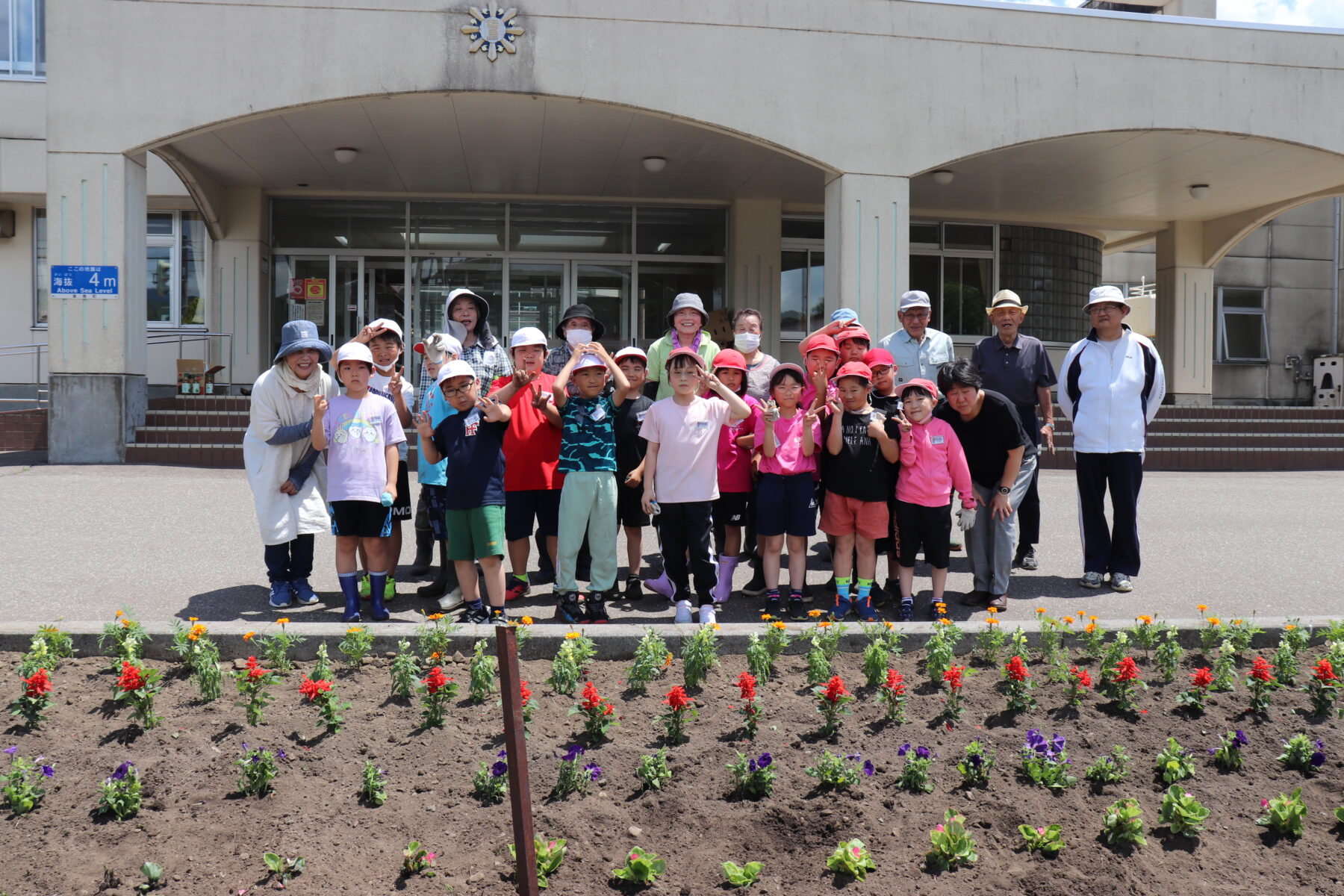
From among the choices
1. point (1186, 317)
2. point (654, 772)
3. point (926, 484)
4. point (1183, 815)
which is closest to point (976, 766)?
point (1183, 815)

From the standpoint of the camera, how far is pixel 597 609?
200 inches

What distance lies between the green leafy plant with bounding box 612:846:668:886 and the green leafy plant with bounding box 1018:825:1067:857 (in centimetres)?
112

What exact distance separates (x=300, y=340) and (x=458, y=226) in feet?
39.3

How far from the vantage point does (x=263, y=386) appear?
18.1 ft

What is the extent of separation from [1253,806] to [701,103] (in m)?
10.2

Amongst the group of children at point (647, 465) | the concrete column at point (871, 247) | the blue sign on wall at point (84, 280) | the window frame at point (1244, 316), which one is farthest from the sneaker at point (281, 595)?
the window frame at point (1244, 316)

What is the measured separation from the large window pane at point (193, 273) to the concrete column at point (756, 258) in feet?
28.8

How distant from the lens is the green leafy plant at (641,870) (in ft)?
9.70

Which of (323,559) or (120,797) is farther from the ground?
(323,559)

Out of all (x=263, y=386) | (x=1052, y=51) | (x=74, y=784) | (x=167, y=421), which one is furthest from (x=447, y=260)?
(x=74, y=784)

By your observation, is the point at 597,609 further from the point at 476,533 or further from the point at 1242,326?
the point at 1242,326

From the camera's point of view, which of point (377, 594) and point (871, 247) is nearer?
point (377, 594)

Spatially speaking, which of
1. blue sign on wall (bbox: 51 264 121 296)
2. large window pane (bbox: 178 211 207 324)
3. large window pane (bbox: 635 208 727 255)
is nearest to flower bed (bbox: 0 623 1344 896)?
blue sign on wall (bbox: 51 264 121 296)

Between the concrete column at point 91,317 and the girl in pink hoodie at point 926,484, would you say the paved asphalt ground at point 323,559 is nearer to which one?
the girl in pink hoodie at point 926,484
